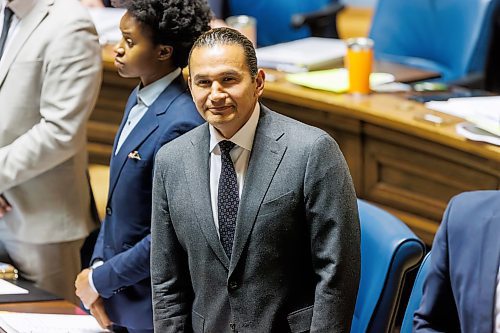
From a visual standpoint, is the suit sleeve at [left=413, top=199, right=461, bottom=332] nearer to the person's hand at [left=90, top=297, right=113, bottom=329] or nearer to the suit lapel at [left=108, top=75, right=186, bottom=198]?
the suit lapel at [left=108, top=75, right=186, bottom=198]

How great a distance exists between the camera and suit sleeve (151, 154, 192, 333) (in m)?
1.89

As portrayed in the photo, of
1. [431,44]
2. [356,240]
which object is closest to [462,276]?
[356,240]

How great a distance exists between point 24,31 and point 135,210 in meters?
0.63

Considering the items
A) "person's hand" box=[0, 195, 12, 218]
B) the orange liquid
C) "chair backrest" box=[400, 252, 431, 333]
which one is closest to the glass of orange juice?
the orange liquid

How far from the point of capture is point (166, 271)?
1.90 meters

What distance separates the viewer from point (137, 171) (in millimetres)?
2160

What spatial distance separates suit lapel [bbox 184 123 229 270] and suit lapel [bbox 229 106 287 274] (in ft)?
0.15

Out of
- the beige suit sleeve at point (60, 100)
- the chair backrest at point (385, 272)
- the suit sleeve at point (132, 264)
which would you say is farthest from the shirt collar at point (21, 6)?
the chair backrest at point (385, 272)

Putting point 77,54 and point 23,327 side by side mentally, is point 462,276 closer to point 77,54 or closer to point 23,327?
point 23,327

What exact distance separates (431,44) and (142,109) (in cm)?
218

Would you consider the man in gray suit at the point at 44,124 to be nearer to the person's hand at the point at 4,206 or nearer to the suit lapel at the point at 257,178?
the person's hand at the point at 4,206

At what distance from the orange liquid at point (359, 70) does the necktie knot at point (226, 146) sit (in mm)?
1448

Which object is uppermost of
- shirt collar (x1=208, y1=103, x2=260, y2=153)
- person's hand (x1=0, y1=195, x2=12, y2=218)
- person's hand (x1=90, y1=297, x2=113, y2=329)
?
shirt collar (x1=208, y1=103, x2=260, y2=153)

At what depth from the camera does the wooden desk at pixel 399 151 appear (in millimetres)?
2779
